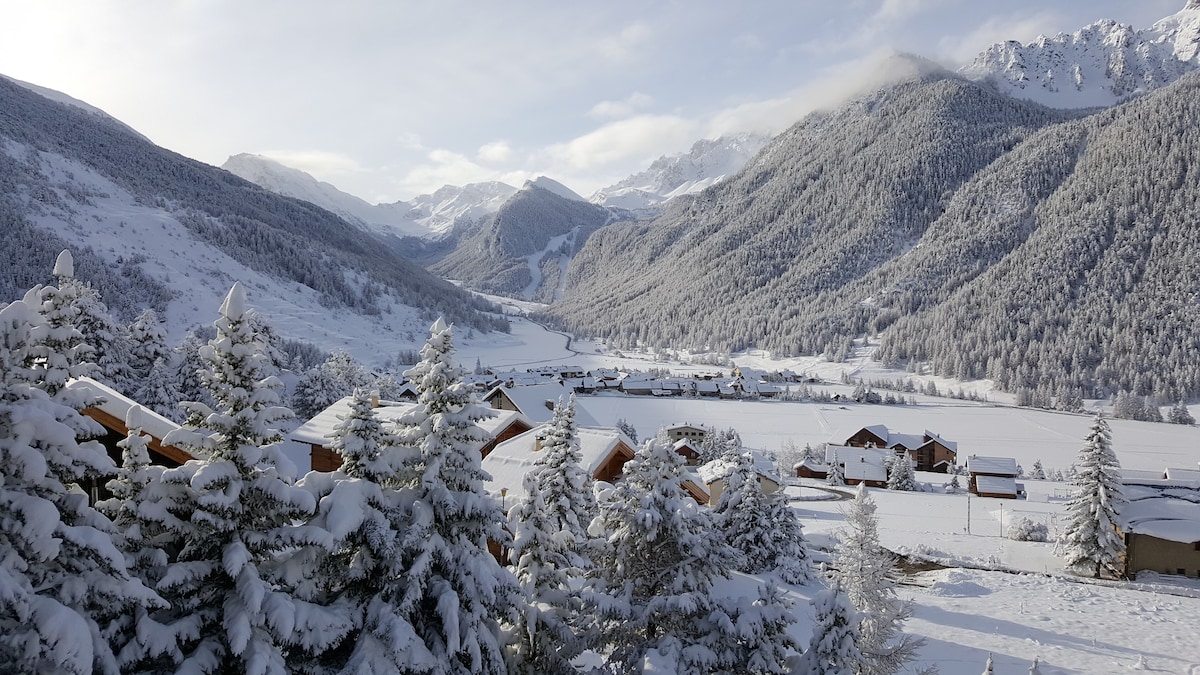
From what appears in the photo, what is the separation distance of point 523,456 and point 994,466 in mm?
52208

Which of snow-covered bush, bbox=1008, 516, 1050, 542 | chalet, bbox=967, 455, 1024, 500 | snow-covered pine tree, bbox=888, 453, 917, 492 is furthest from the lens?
snow-covered pine tree, bbox=888, 453, 917, 492

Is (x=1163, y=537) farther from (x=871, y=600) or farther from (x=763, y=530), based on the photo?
(x=871, y=600)

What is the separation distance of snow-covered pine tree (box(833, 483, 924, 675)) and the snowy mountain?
11115 cm

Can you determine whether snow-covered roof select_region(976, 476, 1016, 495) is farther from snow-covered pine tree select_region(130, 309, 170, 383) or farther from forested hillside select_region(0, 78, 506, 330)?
forested hillside select_region(0, 78, 506, 330)

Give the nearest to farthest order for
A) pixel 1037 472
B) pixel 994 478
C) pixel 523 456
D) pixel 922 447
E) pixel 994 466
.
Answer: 1. pixel 523 456
2. pixel 994 478
3. pixel 994 466
4. pixel 1037 472
5. pixel 922 447

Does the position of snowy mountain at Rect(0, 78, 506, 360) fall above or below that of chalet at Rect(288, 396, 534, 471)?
above

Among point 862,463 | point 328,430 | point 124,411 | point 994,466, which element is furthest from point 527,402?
point 994,466

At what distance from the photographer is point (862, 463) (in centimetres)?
6191

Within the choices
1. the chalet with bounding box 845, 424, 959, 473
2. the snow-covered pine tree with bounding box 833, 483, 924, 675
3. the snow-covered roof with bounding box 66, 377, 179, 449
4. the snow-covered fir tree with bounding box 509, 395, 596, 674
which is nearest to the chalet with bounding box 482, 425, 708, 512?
the snow-covered pine tree with bounding box 833, 483, 924, 675

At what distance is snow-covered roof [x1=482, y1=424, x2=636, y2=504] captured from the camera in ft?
70.6

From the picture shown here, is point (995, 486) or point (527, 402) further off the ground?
point (527, 402)

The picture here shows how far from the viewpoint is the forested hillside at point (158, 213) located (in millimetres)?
103438

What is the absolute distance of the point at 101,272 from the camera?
100688mm

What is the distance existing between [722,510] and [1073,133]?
774 feet
